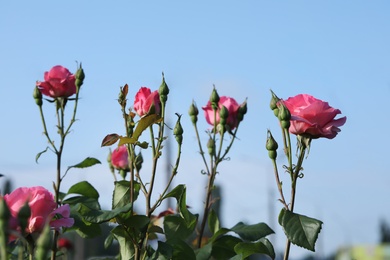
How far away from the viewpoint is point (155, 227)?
2.13m

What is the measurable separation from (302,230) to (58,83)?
0.96 metres

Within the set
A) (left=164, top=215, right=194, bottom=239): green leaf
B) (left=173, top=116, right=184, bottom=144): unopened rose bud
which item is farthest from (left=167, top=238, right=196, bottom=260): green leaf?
(left=173, top=116, right=184, bottom=144): unopened rose bud

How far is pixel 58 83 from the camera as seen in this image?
2355mm

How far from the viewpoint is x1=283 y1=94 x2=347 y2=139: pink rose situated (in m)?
1.96

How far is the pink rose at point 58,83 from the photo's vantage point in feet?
7.73

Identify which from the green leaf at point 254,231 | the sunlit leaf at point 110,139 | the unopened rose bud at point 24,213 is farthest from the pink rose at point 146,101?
the unopened rose bud at point 24,213

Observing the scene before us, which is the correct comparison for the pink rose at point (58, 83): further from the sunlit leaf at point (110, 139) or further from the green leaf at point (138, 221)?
the green leaf at point (138, 221)

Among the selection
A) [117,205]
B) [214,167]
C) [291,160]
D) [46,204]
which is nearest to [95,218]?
[117,205]

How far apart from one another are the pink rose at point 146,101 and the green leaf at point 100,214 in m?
0.36

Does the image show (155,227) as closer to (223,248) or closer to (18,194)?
(223,248)

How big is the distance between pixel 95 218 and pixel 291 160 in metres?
0.55

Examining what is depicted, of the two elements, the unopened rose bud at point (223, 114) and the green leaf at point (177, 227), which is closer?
the green leaf at point (177, 227)

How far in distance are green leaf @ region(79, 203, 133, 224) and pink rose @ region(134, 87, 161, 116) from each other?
1.17ft

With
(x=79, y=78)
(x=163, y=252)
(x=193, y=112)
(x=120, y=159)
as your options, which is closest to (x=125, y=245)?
(x=163, y=252)
